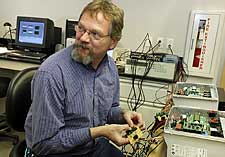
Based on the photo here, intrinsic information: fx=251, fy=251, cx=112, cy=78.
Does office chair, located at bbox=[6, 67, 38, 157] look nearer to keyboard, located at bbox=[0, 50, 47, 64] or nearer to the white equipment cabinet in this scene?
keyboard, located at bbox=[0, 50, 47, 64]

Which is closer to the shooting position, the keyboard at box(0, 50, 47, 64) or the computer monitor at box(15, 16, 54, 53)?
the keyboard at box(0, 50, 47, 64)

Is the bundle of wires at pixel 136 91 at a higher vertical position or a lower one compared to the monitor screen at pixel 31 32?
lower

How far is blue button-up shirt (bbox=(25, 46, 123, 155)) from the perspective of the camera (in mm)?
1016

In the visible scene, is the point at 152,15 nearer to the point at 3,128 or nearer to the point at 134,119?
the point at 134,119

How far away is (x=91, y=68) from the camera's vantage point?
119 cm

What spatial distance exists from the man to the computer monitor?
1630mm

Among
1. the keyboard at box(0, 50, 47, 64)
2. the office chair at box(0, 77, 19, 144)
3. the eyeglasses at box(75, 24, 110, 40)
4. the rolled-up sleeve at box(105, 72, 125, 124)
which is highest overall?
the eyeglasses at box(75, 24, 110, 40)

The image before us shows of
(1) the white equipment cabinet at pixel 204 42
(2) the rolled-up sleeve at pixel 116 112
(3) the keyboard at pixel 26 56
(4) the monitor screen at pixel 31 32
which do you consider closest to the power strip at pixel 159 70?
(1) the white equipment cabinet at pixel 204 42

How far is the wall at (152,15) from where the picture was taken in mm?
2504

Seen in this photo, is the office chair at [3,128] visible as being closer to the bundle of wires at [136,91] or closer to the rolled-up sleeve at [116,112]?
the bundle of wires at [136,91]

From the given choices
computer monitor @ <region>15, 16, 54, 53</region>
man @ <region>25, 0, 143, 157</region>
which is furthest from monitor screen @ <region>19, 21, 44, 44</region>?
man @ <region>25, 0, 143, 157</region>

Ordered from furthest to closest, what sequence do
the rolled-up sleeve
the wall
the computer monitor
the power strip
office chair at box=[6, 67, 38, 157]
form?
the computer monitor → the wall → the power strip → the rolled-up sleeve → office chair at box=[6, 67, 38, 157]

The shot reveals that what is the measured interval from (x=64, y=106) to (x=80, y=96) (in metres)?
0.08

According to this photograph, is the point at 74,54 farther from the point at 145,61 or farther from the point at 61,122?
the point at 145,61
